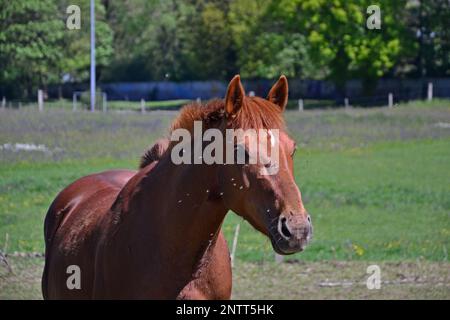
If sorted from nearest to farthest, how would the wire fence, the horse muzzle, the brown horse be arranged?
the horse muzzle → the brown horse → the wire fence

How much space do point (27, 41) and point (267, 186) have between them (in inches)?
952

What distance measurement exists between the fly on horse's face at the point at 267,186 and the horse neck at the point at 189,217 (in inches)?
5.0

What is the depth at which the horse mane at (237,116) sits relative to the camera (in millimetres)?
4160

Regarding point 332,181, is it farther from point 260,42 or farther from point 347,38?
point 260,42

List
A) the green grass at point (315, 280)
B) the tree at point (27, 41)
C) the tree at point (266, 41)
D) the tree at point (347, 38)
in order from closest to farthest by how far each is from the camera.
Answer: the green grass at point (315, 280) → the tree at point (27, 41) → the tree at point (347, 38) → the tree at point (266, 41)

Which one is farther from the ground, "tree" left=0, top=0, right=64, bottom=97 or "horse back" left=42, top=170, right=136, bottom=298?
"tree" left=0, top=0, right=64, bottom=97

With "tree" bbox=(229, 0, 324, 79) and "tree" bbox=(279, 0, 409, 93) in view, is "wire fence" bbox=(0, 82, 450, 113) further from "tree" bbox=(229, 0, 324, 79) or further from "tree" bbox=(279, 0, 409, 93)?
"tree" bbox=(229, 0, 324, 79)

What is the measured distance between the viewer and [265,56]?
125ft

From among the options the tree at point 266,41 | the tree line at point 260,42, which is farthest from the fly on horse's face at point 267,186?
the tree at point 266,41

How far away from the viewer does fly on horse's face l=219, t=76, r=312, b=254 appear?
380 centimetres

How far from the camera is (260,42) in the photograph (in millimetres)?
37125

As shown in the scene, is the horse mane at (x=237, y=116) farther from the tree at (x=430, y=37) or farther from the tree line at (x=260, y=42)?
the tree at (x=430, y=37)

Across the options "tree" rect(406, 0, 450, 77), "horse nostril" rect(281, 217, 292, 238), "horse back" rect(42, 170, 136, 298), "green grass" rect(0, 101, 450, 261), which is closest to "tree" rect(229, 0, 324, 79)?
"tree" rect(406, 0, 450, 77)
